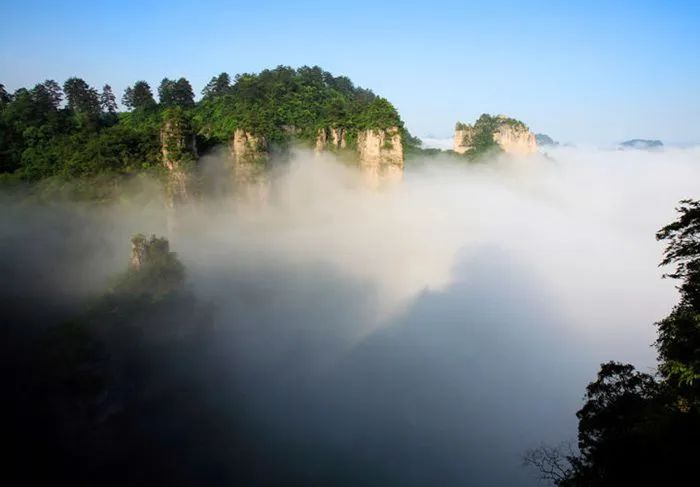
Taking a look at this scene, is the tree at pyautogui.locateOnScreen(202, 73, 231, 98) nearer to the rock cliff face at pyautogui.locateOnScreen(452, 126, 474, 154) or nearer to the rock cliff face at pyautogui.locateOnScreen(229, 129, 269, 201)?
the rock cliff face at pyautogui.locateOnScreen(229, 129, 269, 201)

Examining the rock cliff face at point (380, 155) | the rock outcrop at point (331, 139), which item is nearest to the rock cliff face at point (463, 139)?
the rock cliff face at point (380, 155)

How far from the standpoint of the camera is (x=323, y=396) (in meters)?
36.2

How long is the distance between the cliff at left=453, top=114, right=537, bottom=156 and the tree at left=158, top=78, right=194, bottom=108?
70579 millimetres

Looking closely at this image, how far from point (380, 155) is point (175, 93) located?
36.4 m

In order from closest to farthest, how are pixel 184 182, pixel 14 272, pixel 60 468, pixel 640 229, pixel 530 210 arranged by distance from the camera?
1. pixel 60 468
2. pixel 14 272
3. pixel 184 182
4. pixel 530 210
5. pixel 640 229

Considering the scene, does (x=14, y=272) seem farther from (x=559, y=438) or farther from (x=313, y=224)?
(x=559, y=438)

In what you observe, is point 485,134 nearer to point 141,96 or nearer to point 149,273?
point 141,96

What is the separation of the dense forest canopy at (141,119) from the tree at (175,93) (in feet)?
0.34

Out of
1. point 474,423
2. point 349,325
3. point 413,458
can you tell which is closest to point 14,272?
point 349,325

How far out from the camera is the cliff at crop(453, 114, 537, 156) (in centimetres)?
11631

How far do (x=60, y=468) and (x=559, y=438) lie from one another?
117 ft

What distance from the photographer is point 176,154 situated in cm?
4328

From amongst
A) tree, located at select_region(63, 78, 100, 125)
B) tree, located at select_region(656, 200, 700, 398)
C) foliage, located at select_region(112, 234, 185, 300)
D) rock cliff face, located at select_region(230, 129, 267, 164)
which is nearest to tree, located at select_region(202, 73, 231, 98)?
tree, located at select_region(63, 78, 100, 125)

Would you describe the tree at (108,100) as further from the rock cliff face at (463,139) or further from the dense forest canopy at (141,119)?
the rock cliff face at (463,139)
